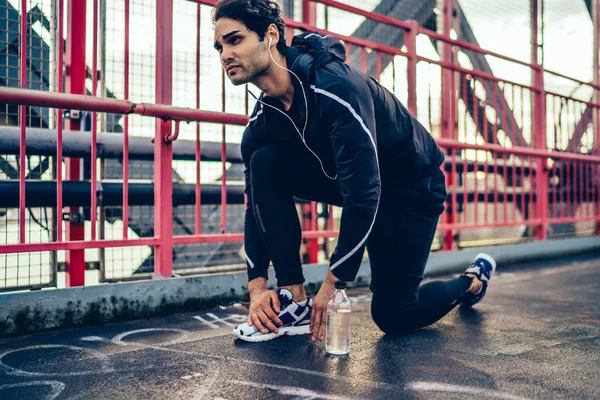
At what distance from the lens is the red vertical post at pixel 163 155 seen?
2.59m

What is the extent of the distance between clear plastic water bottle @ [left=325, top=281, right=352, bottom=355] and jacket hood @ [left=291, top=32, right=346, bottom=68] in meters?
0.81

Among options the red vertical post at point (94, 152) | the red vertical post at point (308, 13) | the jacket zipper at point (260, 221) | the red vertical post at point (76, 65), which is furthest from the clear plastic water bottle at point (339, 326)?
the red vertical post at point (308, 13)

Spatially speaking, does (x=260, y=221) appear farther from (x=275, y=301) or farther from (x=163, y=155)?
(x=163, y=155)

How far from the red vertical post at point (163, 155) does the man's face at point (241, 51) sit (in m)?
0.81

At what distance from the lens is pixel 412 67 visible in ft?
12.7

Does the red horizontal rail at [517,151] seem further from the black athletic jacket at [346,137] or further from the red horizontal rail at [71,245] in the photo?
the red horizontal rail at [71,245]

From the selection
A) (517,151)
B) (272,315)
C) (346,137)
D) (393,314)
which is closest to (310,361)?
(272,315)

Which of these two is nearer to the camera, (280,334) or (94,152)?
(280,334)

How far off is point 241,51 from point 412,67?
7.65ft

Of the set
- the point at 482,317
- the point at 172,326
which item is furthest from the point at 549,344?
the point at 172,326

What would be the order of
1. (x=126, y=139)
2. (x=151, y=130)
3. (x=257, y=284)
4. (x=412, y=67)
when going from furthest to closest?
1. (x=412, y=67)
2. (x=151, y=130)
3. (x=126, y=139)
4. (x=257, y=284)

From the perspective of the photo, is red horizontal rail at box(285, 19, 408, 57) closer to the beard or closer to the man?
the man

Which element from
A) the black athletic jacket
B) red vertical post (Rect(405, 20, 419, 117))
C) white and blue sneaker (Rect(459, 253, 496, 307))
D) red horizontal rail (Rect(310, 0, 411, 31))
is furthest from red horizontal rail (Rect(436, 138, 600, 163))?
the black athletic jacket

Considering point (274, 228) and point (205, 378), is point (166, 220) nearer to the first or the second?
point (274, 228)
